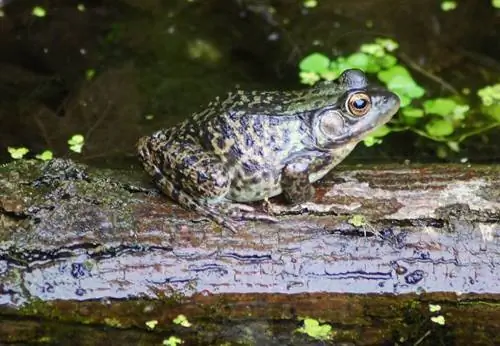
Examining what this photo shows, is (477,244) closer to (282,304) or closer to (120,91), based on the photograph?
(282,304)

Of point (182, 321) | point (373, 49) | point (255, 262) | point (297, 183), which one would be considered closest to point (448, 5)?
point (373, 49)

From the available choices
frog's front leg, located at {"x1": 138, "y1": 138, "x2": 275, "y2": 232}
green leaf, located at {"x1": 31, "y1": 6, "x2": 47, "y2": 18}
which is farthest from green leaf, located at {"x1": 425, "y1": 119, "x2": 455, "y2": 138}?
green leaf, located at {"x1": 31, "y1": 6, "x2": 47, "y2": 18}

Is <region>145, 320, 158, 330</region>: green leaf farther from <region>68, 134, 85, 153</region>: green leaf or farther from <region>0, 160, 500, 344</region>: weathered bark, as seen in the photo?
<region>68, 134, 85, 153</region>: green leaf

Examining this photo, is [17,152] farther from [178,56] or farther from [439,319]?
[439,319]

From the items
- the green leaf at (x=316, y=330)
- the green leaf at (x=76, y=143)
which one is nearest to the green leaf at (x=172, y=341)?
the green leaf at (x=316, y=330)

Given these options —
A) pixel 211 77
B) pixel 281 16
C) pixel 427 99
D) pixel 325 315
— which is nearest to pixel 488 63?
pixel 427 99
